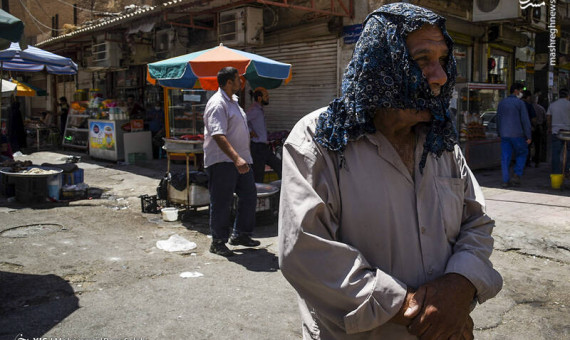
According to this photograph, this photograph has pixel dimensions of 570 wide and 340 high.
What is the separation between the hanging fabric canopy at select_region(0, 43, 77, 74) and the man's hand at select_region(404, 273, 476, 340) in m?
8.12

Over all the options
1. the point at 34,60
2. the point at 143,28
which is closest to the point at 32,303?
the point at 34,60

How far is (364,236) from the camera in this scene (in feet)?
5.13

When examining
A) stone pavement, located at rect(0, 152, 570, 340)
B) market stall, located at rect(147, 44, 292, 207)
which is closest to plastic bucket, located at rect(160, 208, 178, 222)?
stone pavement, located at rect(0, 152, 570, 340)

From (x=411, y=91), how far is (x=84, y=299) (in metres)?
3.52

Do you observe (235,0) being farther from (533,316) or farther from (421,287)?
(421,287)

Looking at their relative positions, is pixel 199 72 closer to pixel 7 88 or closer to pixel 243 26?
pixel 243 26

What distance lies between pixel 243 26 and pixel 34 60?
436 centimetres

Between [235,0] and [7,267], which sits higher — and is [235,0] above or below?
above

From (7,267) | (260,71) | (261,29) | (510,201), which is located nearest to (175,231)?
(7,267)

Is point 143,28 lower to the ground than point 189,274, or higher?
higher

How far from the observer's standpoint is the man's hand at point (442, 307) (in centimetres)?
147

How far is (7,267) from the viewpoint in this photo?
4.90 metres

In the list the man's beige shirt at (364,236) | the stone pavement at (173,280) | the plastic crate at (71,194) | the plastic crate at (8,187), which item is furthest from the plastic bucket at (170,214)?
the man's beige shirt at (364,236)

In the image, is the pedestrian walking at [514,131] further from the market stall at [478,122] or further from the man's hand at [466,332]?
the man's hand at [466,332]
